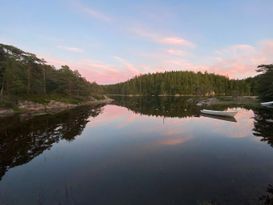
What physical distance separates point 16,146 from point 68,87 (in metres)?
72.9

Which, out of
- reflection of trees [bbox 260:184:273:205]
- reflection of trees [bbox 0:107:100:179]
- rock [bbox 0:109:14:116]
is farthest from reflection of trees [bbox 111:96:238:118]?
reflection of trees [bbox 260:184:273:205]

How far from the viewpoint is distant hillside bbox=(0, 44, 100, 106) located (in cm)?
6134

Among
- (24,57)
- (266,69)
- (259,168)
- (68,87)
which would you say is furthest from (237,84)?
(259,168)

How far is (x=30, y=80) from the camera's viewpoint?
74.9 meters

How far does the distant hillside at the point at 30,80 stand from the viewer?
61344 mm

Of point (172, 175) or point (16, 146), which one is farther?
point (16, 146)

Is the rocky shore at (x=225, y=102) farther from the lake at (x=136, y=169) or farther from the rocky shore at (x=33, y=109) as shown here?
the lake at (x=136, y=169)

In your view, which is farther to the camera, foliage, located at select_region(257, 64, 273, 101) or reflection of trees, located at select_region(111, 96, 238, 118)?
foliage, located at select_region(257, 64, 273, 101)

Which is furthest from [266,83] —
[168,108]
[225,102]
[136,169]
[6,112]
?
[6,112]

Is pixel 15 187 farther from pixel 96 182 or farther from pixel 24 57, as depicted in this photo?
pixel 24 57

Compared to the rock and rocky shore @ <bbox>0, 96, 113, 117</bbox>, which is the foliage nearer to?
rocky shore @ <bbox>0, 96, 113, 117</bbox>

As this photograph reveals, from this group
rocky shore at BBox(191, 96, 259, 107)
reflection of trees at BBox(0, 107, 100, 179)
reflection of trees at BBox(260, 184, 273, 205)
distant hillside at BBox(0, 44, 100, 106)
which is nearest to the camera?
reflection of trees at BBox(260, 184, 273, 205)

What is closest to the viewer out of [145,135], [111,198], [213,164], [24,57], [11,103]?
[111,198]

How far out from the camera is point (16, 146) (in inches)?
954
